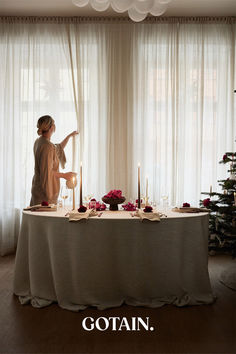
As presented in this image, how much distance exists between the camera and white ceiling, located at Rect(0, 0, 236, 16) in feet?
14.3

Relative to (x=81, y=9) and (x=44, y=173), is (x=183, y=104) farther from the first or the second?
(x=44, y=173)

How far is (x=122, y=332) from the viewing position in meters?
2.38

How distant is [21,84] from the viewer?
4.82 meters

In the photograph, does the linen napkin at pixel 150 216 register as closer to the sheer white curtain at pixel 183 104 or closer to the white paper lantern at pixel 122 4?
the white paper lantern at pixel 122 4

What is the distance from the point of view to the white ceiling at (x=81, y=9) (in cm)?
437

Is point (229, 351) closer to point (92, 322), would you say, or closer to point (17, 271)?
point (92, 322)

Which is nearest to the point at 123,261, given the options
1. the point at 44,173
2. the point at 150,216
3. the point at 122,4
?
the point at 150,216

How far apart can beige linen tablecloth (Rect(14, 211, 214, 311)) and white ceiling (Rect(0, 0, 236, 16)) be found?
10.5 feet

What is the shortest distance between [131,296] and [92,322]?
1.49 feet

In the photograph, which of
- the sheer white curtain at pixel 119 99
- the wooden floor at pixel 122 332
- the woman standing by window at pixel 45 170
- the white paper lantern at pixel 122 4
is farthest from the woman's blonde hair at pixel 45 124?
the wooden floor at pixel 122 332

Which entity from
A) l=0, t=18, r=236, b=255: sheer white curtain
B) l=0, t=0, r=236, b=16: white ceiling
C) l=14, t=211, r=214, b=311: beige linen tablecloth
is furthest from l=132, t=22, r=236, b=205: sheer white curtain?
l=14, t=211, r=214, b=311: beige linen tablecloth

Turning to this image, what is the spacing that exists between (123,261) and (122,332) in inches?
23.1

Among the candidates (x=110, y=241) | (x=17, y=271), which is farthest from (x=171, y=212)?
(x=17, y=271)

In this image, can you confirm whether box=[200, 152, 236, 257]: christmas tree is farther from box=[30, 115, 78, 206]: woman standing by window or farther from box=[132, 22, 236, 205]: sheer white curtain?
box=[30, 115, 78, 206]: woman standing by window
